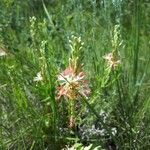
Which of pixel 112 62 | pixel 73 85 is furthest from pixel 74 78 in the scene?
pixel 112 62

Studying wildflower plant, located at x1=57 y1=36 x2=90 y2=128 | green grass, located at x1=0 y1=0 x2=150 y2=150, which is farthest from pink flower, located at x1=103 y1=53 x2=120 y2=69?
wildflower plant, located at x1=57 y1=36 x2=90 y2=128

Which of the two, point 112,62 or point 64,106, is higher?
point 112,62

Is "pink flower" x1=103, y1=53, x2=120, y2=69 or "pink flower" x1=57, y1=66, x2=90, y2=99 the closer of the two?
"pink flower" x1=57, y1=66, x2=90, y2=99

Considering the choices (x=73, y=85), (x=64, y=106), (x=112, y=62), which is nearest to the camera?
(x=73, y=85)

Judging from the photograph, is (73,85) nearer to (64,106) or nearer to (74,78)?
(74,78)

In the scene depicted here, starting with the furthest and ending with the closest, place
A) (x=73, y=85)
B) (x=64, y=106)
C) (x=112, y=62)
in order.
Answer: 1. (x=64, y=106)
2. (x=112, y=62)
3. (x=73, y=85)

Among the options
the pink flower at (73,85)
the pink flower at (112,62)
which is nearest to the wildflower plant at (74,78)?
the pink flower at (73,85)

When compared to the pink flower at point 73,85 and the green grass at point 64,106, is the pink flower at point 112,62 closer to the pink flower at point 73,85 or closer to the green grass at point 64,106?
the green grass at point 64,106

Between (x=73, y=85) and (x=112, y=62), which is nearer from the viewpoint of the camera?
(x=73, y=85)

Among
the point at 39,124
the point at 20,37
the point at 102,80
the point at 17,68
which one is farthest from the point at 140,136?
the point at 20,37

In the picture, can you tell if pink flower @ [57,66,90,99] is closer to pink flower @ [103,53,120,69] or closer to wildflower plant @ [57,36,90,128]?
wildflower plant @ [57,36,90,128]

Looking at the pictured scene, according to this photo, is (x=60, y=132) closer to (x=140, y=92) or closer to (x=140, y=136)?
(x=140, y=136)
